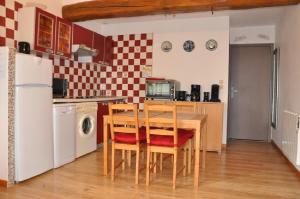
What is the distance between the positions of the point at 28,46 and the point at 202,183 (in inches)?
101

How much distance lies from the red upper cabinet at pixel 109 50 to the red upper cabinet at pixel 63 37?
3.87ft

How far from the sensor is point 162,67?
4965 mm

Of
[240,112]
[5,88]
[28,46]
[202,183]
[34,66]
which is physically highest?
[28,46]

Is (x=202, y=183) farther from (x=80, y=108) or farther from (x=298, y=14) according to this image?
(x=298, y=14)

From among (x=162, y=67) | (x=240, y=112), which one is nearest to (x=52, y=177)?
(x=162, y=67)

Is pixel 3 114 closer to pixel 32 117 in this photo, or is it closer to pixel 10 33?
pixel 32 117

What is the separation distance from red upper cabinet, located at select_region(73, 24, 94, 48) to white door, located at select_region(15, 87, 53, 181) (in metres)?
1.38

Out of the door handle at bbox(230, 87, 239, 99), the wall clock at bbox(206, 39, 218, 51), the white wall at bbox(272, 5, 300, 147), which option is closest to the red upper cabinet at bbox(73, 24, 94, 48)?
the wall clock at bbox(206, 39, 218, 51)

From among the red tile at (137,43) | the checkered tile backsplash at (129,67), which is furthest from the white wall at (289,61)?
the red tile at (137,43)

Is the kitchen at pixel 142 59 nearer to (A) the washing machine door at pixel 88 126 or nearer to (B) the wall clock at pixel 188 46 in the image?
(B) the wall clock at pixel 188 46

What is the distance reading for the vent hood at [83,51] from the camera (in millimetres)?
3963

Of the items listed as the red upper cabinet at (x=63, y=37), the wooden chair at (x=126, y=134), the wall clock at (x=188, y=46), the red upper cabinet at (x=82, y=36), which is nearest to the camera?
the wooden chair at (x=126, y=134)

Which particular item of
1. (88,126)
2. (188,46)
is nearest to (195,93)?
(188,46)

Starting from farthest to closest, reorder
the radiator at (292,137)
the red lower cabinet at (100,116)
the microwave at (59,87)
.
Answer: the red lower cabinet at (100,116) → the microwave at (59,87) → the radiator at (292,137)
